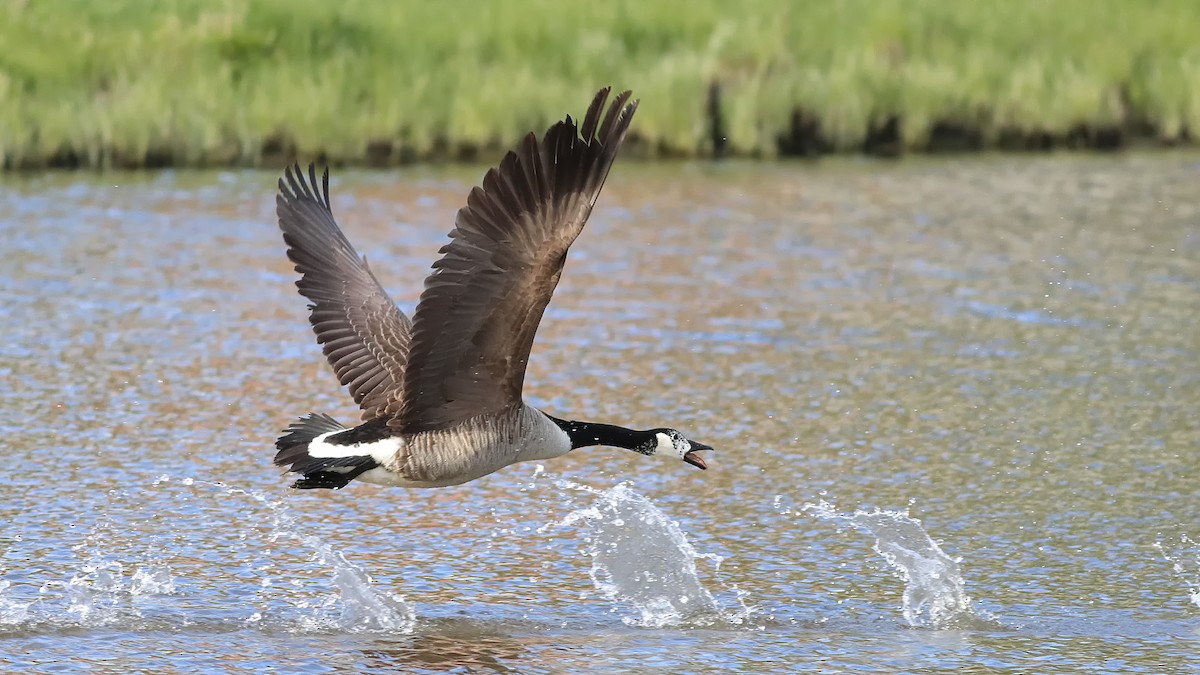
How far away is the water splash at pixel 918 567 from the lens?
6.53m

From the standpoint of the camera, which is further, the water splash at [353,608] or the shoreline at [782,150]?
the shoreline at [782,150]

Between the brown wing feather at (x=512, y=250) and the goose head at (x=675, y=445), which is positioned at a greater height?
the brown wing feather at (x=512, y=250)

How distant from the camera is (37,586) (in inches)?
260

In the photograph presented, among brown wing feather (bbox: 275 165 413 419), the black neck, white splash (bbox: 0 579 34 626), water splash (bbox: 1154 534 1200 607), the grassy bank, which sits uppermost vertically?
the grassy bank

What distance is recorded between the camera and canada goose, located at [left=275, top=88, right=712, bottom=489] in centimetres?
558

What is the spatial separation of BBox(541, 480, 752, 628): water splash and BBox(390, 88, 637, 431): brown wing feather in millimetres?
959

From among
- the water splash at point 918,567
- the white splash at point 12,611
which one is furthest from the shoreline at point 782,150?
the white splash at point 12,611

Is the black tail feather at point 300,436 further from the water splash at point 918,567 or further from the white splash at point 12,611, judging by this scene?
the water splash at point 918,567

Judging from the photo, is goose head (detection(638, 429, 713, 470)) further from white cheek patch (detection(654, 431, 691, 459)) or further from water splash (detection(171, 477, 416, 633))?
water splash (detection(171, 477, 416, 633))

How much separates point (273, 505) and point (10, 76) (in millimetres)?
9911

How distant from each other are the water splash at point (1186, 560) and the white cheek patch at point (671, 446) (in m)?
1.77

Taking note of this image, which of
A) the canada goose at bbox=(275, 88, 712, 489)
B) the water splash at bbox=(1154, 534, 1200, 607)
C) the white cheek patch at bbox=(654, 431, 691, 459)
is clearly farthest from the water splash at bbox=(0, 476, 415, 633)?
the water splash at bbox=(1154, 534, 1200, 607)

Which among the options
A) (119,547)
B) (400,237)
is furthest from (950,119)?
(119,547)

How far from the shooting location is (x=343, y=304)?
7246 millimetres
